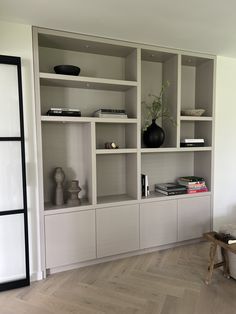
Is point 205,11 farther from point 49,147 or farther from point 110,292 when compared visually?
point 110,292

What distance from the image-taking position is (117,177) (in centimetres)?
314

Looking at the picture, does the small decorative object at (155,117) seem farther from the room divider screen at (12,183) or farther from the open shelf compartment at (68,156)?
the room divider screen at (12,183)

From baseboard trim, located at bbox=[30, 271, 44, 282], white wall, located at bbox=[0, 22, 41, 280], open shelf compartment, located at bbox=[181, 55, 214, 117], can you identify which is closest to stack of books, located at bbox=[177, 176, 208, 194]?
open shelf compartment, located at bbox=[181, 55, 214, 117]

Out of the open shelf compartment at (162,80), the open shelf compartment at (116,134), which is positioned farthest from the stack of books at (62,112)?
the open shelf compartment at (162,80)

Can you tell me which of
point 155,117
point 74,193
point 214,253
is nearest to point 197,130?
point 155,117

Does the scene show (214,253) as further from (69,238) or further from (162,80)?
(162,80)

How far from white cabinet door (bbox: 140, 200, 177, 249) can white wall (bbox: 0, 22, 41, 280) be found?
1.20m

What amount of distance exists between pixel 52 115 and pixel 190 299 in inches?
83.7

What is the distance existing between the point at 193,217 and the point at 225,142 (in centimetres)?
113

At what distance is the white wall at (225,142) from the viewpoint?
3.32 meters

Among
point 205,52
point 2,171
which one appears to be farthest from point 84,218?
point 205,52

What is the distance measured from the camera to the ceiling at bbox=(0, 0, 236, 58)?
1952 mm

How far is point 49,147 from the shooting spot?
2.79 metres

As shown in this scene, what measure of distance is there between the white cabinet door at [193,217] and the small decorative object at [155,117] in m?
0.83
